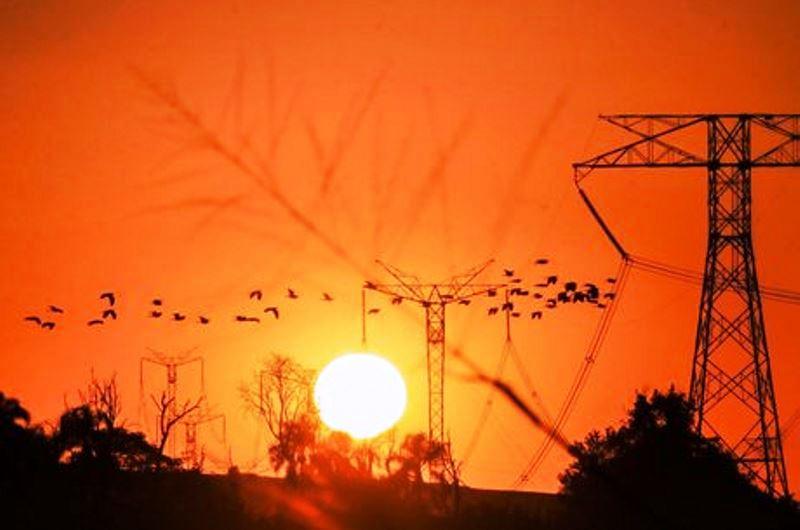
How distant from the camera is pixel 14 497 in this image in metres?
64.1

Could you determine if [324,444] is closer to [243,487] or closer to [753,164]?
[243,487]

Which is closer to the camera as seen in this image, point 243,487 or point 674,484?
point 674,484

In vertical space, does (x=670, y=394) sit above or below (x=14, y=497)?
above

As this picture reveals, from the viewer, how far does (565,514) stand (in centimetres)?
8394

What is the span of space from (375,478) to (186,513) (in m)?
11.5

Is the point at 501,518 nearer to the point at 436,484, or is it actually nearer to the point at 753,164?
the point at 436,484

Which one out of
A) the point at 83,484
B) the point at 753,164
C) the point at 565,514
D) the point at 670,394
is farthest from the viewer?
the point at 670,394

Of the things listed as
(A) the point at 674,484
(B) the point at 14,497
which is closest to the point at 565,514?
(A) the point at 674,484

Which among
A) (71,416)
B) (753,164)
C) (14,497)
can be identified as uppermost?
(753,164)

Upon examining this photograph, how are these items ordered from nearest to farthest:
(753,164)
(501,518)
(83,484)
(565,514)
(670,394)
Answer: (753,164)
(83,484)
(501,518)
(565,514)
(670,394)

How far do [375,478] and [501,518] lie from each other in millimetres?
7448

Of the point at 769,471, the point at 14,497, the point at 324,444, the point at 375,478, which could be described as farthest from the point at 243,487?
the point at 769,471

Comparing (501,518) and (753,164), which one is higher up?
(753,164)

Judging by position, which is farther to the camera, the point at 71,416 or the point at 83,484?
the point at 71,416
